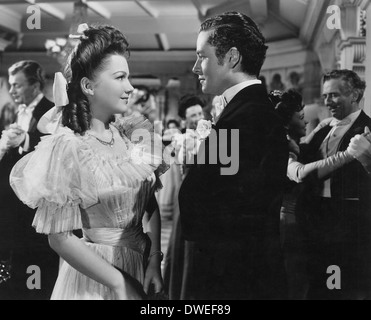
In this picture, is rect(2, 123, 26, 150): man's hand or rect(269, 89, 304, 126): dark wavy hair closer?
rect(269, 89, 304, 126): dark wavy hair

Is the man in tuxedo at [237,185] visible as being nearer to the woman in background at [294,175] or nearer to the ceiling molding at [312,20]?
the woman in background at [294,175]

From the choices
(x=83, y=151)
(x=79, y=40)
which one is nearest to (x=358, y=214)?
(x=83, y=151)

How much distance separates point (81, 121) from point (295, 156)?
31.2 inches

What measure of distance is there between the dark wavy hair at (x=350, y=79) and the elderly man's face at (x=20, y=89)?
1156 millimetres

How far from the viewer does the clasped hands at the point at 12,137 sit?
5.99ft

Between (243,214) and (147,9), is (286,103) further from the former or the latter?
(147,9)

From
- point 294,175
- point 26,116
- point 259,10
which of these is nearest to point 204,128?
point 294,175

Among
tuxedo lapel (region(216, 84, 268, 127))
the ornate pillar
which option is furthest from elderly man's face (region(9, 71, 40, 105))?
the ornate pillar

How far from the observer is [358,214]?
5.61 ft

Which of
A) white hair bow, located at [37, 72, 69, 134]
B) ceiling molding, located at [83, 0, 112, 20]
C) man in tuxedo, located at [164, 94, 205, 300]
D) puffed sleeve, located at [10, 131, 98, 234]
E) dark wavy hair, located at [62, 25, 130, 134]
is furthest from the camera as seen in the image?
ceiling molding, located at [83, 0, 112, 20]

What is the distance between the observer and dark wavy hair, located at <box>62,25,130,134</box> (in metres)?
1.43

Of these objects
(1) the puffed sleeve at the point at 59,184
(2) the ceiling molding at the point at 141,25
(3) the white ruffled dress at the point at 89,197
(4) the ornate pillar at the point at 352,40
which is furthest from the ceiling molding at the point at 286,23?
(1) the puffed sleeve at the point at 59,184

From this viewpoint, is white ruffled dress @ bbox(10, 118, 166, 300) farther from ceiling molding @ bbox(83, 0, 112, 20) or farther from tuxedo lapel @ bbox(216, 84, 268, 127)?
ceiling molding @ bbox(83, 0, 112, 20)

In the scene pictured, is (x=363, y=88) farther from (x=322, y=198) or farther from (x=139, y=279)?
(x=139, y=279)
